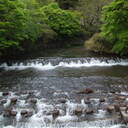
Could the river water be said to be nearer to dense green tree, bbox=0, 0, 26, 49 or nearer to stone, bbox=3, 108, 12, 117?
stone, bbox=3, 108, 12, 117

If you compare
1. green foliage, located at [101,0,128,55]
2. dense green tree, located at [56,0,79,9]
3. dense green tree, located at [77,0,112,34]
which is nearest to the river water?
green foliage, located at [101,0,128,55]

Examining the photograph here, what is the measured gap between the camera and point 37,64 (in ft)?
57.8

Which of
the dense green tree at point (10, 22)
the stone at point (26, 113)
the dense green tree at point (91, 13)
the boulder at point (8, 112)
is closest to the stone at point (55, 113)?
the stone at point (26, 113)

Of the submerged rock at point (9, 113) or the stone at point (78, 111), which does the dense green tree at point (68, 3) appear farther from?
the submerged rock at point (9, 113)

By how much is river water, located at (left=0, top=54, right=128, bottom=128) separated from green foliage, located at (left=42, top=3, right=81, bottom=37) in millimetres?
9724

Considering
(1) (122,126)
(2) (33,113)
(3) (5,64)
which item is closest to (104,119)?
(1) (122,126)

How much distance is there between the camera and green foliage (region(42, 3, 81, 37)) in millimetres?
26500

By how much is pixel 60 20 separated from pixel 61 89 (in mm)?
16844

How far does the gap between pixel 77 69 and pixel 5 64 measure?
614 cm

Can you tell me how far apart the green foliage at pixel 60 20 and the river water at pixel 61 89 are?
972cm

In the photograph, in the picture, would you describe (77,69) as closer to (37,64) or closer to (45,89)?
(37,64)

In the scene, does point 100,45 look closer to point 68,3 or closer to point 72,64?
point 72,64

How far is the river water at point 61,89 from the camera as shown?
26.2ft

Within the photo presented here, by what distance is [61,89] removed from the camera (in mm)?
11508
